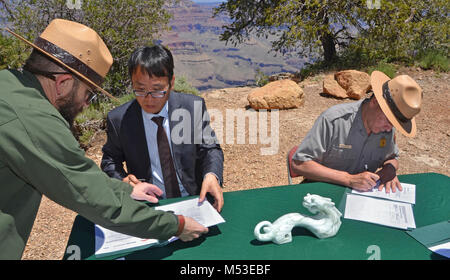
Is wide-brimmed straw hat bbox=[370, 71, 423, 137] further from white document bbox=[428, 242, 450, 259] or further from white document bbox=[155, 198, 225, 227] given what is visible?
white document bbox=[155, 198, 225, 227]

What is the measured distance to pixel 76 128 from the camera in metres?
6.22

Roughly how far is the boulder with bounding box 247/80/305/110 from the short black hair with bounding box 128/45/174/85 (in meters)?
4.88

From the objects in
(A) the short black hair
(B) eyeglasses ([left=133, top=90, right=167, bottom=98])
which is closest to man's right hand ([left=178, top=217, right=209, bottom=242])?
(B) eyeglasses ([left=133, top=90, right=167, bottom=98])

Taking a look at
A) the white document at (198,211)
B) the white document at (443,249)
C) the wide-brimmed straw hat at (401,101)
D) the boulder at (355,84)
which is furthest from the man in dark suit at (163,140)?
the boulder at (355,84)

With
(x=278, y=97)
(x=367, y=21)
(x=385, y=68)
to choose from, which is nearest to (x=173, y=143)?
(x=278, y=97)

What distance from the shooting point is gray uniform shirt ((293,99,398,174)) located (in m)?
2.70

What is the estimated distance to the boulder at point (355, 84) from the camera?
7.63m

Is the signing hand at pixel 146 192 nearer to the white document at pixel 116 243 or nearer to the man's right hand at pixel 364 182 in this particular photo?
the white document at pixel 116 243

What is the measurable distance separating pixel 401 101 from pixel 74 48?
1.96 m

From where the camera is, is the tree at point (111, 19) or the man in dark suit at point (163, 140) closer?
the man in dark suit at point (163, 140)

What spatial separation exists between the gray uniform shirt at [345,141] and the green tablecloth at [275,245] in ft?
1.74

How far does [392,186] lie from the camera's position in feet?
7.88

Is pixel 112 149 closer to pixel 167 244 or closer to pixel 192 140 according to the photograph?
pixel 192 140

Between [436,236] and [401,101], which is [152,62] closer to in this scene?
[401,101]
